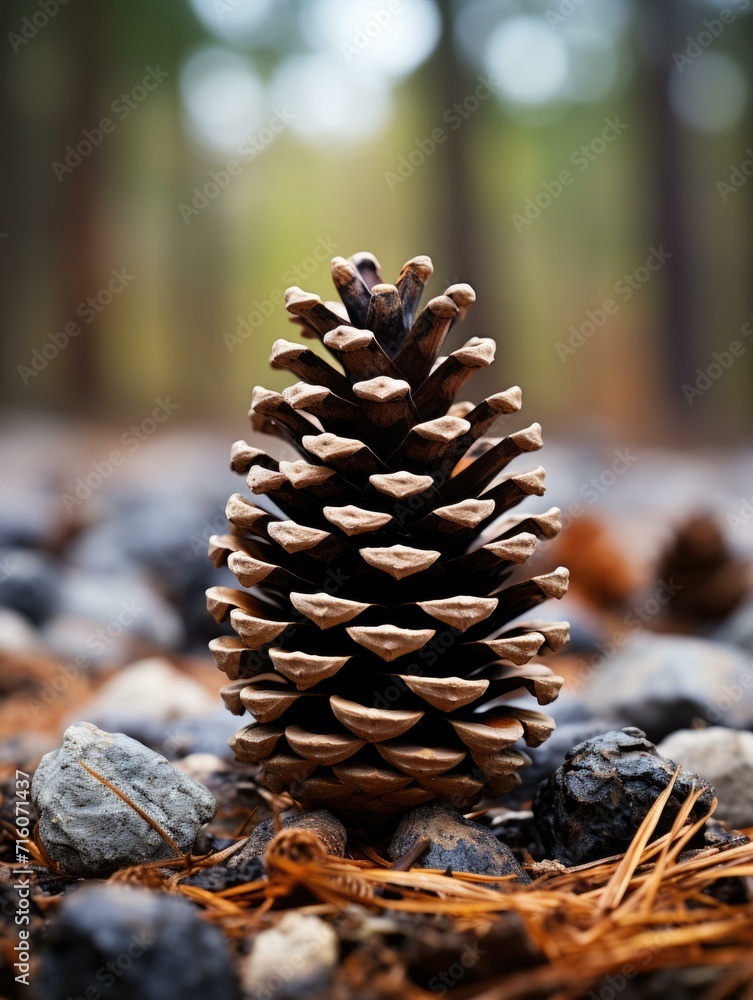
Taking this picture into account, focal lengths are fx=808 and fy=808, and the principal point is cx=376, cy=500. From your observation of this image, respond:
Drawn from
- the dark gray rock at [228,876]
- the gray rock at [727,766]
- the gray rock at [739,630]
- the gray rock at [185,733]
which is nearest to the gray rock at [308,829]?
the dark gray rock at [228,876]

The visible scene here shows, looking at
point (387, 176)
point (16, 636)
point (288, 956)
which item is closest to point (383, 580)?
point (288, 956)

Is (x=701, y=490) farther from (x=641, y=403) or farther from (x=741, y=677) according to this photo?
(x=741, y=677)

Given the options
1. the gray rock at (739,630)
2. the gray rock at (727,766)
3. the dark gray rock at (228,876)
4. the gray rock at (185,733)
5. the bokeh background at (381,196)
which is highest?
the bokeh background at (381,196)

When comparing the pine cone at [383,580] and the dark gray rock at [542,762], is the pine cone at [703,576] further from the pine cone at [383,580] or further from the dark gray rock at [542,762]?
the pine cone at [383,580]

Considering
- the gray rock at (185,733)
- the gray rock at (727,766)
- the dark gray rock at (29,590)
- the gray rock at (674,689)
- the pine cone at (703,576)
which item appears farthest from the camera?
the pine cone at (703,576)

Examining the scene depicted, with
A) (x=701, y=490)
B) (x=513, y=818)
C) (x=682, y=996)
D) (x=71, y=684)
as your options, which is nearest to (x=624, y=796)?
(x=513, y=818)
